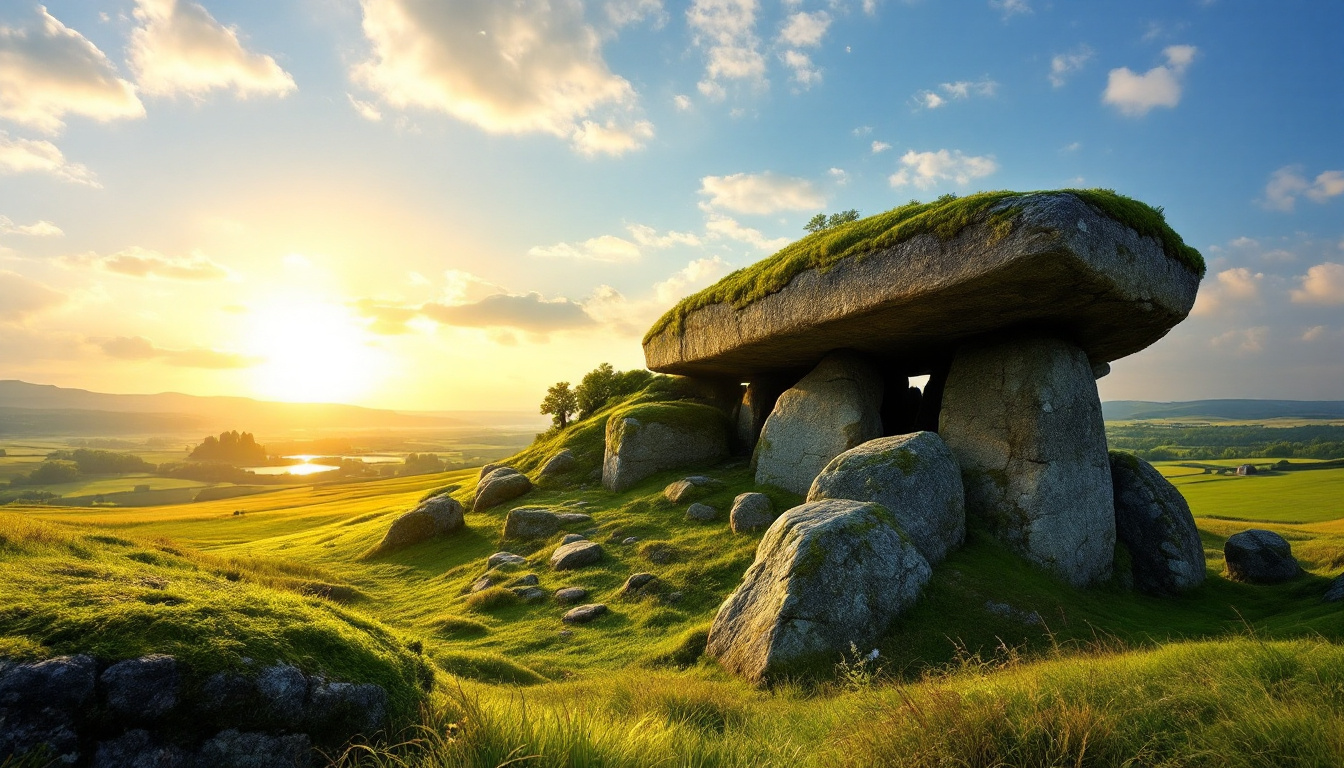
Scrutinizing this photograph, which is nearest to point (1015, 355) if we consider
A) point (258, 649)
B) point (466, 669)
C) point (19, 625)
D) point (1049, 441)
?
point (1049, 441)

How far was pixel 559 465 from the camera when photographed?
1046 inches

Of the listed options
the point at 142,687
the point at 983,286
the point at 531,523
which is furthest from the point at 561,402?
the point at 142,687

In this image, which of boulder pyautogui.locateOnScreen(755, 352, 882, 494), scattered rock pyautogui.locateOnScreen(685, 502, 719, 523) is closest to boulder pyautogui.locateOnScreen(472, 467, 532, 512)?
scattered rock pyautogui.locateOnScreen(685, 502, 719, 523)

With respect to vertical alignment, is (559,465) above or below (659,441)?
Result: below

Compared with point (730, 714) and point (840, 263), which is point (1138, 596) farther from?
point (730, 714)

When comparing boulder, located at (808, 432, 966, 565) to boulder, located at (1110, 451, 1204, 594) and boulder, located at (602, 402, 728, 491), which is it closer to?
boulder, located at (1110, 451, 1204, 594)

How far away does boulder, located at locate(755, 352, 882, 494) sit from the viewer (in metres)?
18.0

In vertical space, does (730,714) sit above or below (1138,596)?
above

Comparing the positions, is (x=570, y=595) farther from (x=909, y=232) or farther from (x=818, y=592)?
(x=909, y=232)

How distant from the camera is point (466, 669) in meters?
10.0

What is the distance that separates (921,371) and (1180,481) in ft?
152

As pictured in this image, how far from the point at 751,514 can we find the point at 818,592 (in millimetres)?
6048

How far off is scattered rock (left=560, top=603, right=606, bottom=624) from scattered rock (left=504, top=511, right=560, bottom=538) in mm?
6105

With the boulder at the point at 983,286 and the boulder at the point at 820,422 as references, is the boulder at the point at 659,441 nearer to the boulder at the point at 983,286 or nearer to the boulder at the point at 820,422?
the boulder at the point at 820,422
